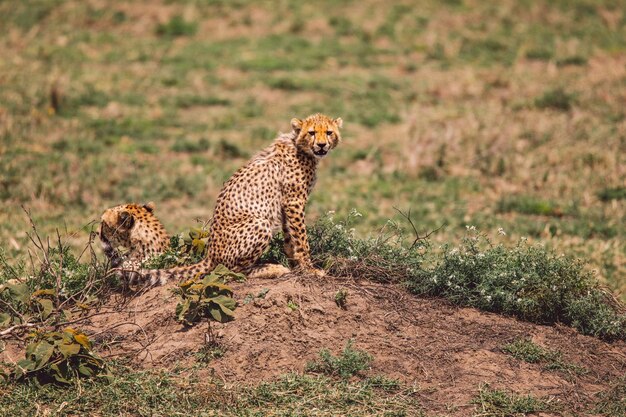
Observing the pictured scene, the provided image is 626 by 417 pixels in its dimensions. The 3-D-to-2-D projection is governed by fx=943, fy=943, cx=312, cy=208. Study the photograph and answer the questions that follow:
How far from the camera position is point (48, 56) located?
60.2 feet

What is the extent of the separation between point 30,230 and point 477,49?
472 inches

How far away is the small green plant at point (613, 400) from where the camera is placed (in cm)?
621

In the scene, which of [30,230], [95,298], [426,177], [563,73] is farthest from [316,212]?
[563,73]

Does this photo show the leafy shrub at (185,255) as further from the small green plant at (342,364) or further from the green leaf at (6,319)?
the small green plant at (342,364)

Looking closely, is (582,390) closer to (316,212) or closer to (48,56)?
(316,212)

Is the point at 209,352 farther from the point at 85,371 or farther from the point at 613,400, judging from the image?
the point at 613,400

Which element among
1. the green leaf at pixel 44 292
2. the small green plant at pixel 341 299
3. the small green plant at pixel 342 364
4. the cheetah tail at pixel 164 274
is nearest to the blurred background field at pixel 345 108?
the cheetah tail at pixel 164 274

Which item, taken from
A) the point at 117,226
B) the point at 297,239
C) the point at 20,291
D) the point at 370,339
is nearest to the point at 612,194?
the point at 297,239

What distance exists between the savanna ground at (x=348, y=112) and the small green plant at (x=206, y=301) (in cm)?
68

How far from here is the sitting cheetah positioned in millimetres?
8000

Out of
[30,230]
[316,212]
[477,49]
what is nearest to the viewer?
[30,230]

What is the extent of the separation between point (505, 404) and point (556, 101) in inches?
421

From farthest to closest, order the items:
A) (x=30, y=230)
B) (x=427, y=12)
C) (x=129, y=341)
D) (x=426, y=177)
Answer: (x=427, y=12), (x=426, y=177), (x=30, y=230), (x=129, y=341)

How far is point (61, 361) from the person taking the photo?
627cm
